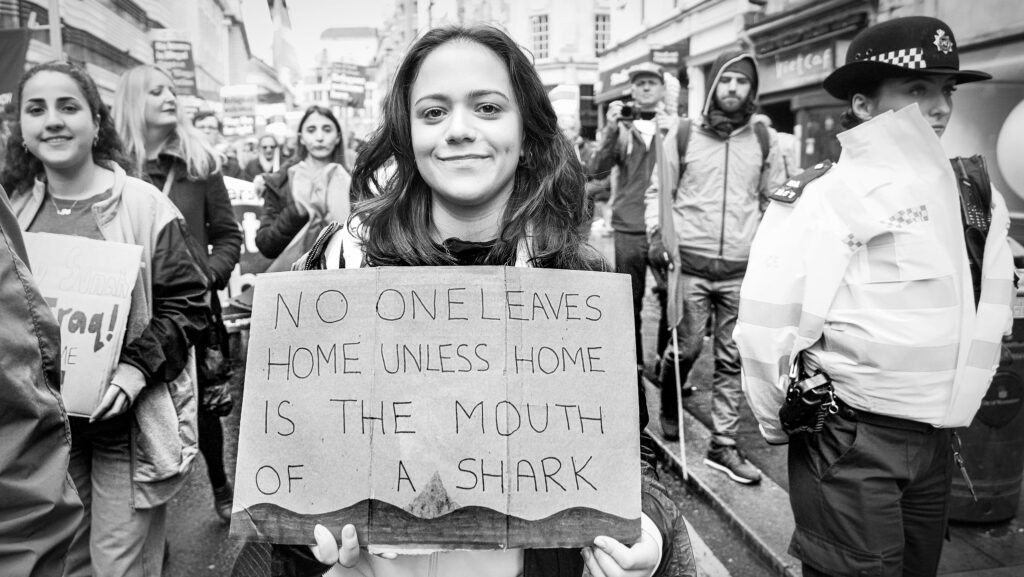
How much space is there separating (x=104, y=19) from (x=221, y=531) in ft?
49.8

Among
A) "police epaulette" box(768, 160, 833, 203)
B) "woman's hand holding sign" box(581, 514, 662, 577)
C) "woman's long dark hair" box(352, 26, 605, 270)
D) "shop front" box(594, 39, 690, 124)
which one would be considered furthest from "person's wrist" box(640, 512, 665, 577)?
"shop front" box(594, 39, 690, 124)

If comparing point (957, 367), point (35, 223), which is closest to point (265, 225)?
point (35, 223)

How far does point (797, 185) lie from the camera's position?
2.30m

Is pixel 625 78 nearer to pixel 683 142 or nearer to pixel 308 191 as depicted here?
pixel 683 142

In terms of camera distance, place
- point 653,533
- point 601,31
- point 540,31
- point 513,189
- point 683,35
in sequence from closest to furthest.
→ 1. point 653,533
2. point 513,189
3. point 683,35
4. point 601,31
5. point 540,31

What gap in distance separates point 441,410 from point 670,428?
3618mm

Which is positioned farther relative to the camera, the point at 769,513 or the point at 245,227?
Result: the point at 245,227

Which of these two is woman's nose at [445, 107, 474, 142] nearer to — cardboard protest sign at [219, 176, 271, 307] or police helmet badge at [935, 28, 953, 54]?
police helmet badge at [935, 28, 953, 54]

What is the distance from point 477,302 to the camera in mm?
1346

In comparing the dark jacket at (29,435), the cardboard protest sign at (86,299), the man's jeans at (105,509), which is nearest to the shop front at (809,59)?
the cardboard protest sign at (86,299)

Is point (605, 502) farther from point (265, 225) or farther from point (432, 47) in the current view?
point (265, 225)

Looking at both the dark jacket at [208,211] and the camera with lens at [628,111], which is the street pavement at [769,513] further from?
the dark jacket at [208,211]

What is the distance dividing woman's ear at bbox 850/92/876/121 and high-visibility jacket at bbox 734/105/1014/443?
6.8 inches

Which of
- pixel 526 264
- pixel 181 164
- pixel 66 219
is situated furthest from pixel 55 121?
pixel 526 264
